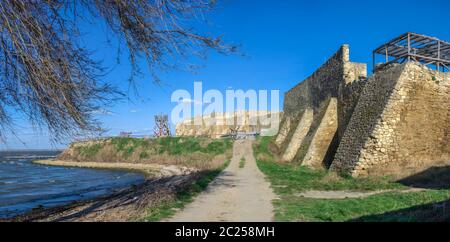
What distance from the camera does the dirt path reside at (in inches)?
266

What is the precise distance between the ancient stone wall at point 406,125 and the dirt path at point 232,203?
408 cm

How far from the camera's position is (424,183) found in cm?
1004

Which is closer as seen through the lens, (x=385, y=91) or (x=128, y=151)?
(x=385, y=91)

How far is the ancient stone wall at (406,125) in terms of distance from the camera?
12.6 metres

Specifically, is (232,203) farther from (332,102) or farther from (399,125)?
(332,102)

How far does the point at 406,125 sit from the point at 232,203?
804cm

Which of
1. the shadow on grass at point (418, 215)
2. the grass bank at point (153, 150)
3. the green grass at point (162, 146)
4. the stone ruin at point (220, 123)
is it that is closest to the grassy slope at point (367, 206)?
the shadow on grass at point (418, 215)

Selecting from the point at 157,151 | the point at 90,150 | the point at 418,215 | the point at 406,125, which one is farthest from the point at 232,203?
the point at 90,150

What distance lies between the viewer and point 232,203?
27.6 ft
